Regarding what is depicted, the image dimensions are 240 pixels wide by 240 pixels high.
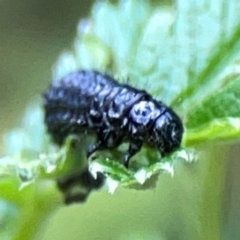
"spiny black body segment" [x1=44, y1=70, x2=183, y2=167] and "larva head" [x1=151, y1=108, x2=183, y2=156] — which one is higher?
"spiny black body segment" [x1=44, y1=70, x2=183, y2=167]

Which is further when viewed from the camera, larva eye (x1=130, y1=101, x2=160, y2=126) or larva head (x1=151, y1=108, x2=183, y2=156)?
larva eye (x1=130, y1=101, x2=160, y2=126)

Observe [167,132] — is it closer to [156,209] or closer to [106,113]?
[106,113]

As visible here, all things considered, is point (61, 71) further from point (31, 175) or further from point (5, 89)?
point (5, 89)

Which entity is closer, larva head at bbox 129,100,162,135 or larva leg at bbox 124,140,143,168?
larva leg at bbox 124,140,143,168

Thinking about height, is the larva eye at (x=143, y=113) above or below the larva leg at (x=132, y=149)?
above

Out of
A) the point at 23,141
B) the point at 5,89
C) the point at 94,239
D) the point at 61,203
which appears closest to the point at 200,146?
the point at 61,203

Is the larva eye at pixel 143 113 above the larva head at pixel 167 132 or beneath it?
above

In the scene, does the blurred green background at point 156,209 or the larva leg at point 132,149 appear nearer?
the larva leg at point 132,149
